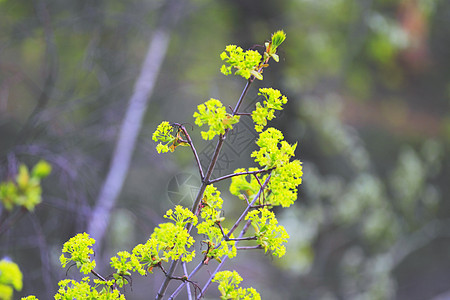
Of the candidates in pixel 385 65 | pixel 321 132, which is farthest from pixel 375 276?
pixel 385 65

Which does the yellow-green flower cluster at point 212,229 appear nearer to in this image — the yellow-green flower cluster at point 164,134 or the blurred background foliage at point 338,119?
the yellow-green flower cluster at point 164,134

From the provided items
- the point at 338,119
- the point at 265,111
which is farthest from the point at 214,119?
the point at 338,119

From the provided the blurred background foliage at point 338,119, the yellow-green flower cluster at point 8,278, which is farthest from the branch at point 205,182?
the blurred background foliage at point 338,119

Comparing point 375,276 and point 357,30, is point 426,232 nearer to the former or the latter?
point 375,276

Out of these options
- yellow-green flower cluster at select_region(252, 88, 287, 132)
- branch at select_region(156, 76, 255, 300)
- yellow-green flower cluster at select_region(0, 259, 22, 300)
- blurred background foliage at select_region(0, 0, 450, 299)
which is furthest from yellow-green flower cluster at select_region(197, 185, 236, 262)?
blurred background foliage at select_region(0, 0, 450, 299)

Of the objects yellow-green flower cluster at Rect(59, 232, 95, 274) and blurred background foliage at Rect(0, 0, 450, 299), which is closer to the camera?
yellow-green flower cluster at Rect(59, 232, 95, 274)

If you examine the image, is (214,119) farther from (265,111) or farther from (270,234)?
(270,234)

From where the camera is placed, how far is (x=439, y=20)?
13.9 feet

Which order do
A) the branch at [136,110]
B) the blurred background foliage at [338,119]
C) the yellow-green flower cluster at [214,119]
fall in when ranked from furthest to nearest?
1. the blurred background foliage at [338,119]
2. the branch at [136,110]
3. the yellow-green flower cluster at [214,119]

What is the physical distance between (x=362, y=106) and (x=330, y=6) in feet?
3.53

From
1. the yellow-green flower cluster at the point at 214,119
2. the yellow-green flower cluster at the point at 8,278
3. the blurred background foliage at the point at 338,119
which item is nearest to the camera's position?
the yellow-green flower cluster at the point at 8,278

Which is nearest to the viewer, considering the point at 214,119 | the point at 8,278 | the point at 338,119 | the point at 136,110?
the point at 8,278

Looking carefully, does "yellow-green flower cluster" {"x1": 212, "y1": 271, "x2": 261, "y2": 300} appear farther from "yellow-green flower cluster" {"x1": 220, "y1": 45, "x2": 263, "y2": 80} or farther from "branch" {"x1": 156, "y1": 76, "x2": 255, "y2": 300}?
"yellow-green flower cluster" {"x1": 220, "y1": 45, "x2": 263, "y2": 80}

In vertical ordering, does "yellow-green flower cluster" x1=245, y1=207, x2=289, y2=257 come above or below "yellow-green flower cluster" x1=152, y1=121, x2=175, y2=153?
below
